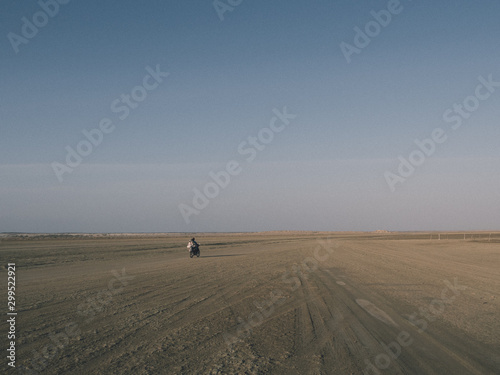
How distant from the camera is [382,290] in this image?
500 inches

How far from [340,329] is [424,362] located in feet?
6.61

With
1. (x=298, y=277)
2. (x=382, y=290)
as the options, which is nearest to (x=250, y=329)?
(x=382, y=290)

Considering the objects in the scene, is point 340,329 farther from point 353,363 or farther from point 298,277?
point 298,277
